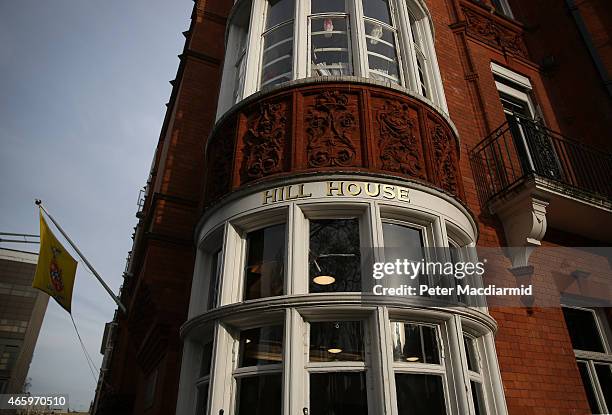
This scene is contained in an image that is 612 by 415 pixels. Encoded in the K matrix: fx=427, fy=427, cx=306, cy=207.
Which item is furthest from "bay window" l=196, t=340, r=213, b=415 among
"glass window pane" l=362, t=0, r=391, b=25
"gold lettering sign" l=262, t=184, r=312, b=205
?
"glass window pane" l=362, t=0, r=391, b=25

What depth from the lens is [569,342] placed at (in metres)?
6.09

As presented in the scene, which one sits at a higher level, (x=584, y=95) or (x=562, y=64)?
(x=562, y=64)

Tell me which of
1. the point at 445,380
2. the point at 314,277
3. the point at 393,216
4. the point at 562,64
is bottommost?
the point at 445,380

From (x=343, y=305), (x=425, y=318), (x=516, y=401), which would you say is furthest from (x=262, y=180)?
(x=516, y=401)

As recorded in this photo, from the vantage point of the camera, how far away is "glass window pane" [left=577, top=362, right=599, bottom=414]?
19.9 feet

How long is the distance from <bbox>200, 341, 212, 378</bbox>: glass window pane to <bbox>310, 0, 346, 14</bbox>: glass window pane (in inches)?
211

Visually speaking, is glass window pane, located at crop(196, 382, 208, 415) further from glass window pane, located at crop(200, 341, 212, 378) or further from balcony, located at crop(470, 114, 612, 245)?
balcony, located at crop(470, 114, 612, 245)

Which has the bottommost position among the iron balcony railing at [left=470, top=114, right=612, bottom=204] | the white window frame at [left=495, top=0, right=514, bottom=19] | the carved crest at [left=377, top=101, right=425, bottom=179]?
the carved crest at [left=377, top=101, right=425, bottom=179]

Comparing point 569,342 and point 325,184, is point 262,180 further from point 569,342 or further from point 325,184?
point 569,342

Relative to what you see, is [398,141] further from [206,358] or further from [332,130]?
[206,358]

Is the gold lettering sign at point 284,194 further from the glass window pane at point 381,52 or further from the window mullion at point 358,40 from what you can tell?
the glass window pane at point 381,52

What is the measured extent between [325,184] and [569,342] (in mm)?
4319

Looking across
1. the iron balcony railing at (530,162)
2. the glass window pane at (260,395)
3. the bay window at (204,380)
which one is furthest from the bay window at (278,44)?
the glass window pane at (260,395)

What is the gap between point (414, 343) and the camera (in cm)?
431
